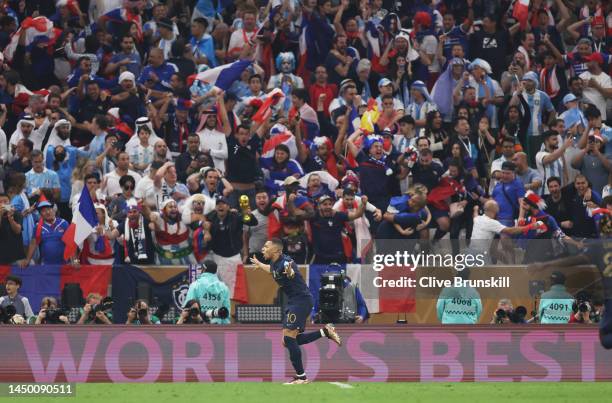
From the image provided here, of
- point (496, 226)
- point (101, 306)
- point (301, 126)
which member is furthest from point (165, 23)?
point (496, 226)

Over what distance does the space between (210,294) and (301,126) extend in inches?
224

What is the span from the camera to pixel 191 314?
61.7 feet

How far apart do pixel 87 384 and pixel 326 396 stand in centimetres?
377

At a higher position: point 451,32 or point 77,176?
point 451,32

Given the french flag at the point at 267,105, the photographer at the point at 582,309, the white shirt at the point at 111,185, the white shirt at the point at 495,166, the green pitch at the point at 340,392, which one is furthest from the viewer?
the french flag at the point at 267,105

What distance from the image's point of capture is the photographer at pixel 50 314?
18938 mm

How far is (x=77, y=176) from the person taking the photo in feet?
73.0

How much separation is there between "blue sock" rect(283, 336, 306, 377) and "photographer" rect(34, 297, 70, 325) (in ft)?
11.7

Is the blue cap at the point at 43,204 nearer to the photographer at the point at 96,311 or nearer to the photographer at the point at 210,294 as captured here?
the photographer at the point at 96,311

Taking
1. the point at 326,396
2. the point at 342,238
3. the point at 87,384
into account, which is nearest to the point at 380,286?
the point at 342,238

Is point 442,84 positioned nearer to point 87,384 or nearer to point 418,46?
point 418,46

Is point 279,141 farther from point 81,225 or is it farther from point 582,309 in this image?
point 582,309

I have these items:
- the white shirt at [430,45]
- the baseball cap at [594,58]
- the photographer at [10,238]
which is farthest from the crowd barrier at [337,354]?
the white shirt at [430,45]

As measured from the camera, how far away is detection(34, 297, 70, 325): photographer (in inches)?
746
